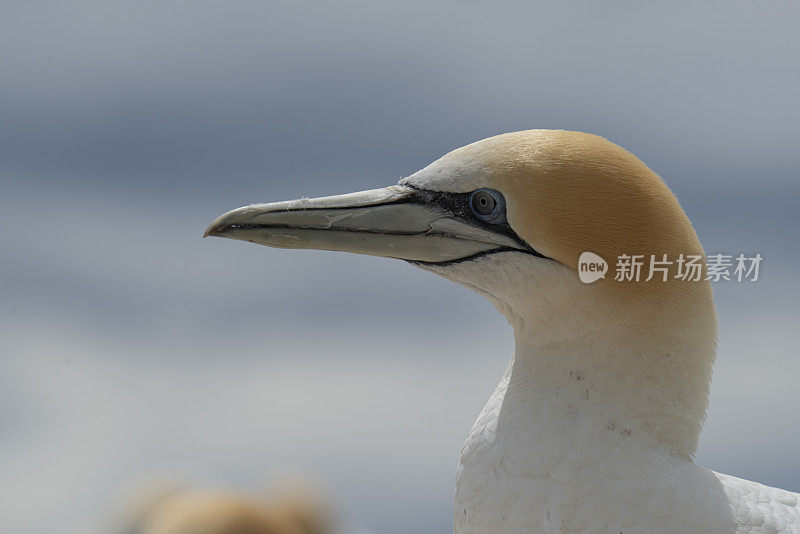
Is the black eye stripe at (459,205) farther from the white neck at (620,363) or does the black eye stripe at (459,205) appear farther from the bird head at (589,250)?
the white neck at (620,363)

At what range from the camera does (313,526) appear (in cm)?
919

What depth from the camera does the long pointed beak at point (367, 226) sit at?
322 centimetres

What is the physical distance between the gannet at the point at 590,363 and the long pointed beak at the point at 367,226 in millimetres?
131

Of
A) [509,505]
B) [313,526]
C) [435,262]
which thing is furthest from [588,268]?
[313,526]

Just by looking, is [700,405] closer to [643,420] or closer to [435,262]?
[643,420]

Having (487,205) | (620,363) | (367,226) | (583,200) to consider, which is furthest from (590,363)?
(367,226)

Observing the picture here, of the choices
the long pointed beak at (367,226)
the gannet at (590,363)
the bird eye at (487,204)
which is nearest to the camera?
the gannet at (590,363)

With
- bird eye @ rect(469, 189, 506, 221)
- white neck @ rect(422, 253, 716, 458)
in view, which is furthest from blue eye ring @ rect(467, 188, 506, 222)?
white neck @ rect(422, 253, 716, 458)

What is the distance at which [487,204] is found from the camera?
315cm

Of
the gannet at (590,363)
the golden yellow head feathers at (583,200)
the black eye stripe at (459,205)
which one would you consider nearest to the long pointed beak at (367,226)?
the black eye stripe at (459,205)

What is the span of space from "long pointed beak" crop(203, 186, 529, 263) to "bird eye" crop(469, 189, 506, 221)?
0.21ft

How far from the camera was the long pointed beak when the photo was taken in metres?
3.22

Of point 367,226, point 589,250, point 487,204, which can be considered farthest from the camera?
point 367,226

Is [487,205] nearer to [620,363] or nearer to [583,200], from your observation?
[583,200]
